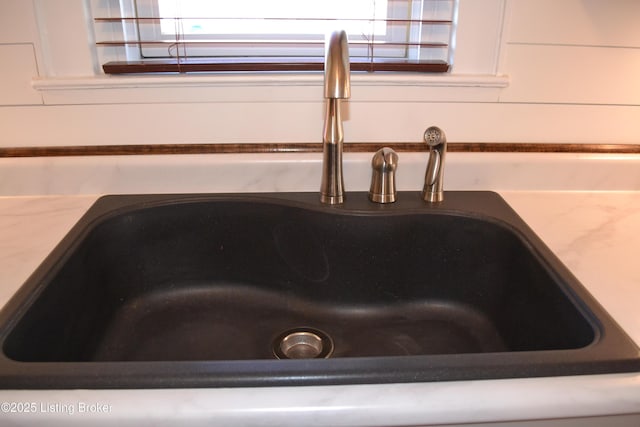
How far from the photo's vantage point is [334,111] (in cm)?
89

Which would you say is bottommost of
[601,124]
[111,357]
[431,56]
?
[111,357]

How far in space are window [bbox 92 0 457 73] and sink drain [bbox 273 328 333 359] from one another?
518mm

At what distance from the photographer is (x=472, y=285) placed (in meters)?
0.95

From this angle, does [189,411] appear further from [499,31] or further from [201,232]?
[499,31]

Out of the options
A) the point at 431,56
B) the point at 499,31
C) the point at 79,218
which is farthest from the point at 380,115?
the point at 79,218

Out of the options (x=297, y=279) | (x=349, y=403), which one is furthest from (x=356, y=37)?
(x=349, y=403)

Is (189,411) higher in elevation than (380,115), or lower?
lower

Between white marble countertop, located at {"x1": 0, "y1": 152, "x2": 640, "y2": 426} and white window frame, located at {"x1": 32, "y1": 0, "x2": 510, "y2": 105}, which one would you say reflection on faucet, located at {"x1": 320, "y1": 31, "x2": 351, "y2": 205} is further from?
white marble countertop, located at {"x1": 0, "y1": 152, "x2": 640, "y2": 426}

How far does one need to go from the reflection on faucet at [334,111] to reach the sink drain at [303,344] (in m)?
0.25

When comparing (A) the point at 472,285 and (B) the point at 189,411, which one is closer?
(B) the point at 189,411

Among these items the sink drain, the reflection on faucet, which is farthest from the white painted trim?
the sink drain

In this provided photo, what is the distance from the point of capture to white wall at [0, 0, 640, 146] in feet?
3.25

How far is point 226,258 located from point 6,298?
0.40m

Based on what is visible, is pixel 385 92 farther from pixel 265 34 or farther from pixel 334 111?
pixel 265 34
